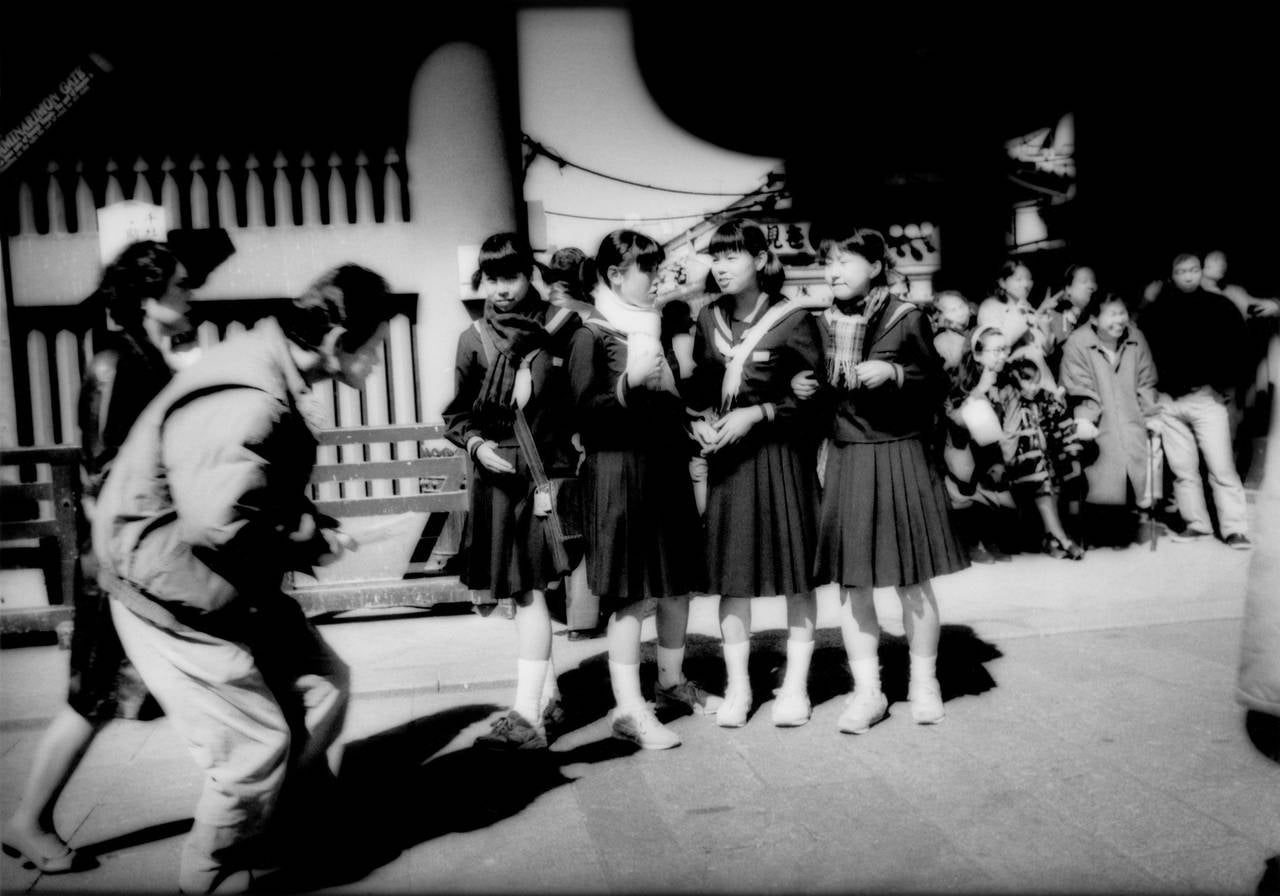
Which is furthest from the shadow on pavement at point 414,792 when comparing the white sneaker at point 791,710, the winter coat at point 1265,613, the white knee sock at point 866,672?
the winter coat at point 1265,613

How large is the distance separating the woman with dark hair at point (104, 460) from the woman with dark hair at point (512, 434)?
1.07 metres

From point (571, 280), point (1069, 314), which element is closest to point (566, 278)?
point (571, 280)

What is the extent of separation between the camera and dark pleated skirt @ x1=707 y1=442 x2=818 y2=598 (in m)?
4.10

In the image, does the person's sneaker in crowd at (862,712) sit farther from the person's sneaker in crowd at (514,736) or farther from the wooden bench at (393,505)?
the wooden bench at (393,505)

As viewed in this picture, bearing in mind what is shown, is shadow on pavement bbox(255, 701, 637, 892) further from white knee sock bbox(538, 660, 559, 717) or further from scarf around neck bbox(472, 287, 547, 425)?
scarf around neck bbox(472, 287, 547, 425)

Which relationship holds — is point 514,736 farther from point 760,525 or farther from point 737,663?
point 760,525

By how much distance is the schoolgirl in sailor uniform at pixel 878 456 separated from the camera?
4.09 metres

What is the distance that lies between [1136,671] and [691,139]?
408 centimetres

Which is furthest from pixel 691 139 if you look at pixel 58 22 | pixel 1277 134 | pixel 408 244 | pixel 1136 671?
pixel 1277 134

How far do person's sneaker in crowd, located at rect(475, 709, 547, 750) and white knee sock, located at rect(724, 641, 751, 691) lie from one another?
80 centimetres

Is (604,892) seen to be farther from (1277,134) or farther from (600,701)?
(1277,134)

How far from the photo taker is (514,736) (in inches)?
161

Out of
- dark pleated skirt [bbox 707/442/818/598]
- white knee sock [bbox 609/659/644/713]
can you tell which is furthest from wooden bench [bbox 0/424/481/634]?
dark pleated skirt [bbox 707/442/818/598]

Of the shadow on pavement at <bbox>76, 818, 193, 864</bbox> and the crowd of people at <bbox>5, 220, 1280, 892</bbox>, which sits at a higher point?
the crowd of people at <bbox>5, 220, 1280, 892</bbox>
